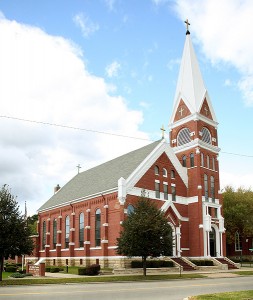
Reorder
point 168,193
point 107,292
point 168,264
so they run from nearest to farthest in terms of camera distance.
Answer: point 107,292
point 168,264
point 168,193

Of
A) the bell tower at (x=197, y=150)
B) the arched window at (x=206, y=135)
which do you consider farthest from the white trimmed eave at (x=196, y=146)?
the arched window at (x=206, y=135)

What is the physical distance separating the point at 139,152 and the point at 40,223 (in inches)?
898

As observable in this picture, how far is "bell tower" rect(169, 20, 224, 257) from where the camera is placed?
1875 inches

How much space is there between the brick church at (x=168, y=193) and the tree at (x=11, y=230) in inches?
559

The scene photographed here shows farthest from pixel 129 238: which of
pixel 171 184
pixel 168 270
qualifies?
pixel 171 184

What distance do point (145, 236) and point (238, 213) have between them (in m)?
35.8

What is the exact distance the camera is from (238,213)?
63219mm

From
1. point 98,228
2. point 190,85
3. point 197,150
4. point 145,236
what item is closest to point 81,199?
point 98,228

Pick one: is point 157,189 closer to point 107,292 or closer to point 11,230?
point 11,230

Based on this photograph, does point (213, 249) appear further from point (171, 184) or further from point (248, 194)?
point (248, 194)

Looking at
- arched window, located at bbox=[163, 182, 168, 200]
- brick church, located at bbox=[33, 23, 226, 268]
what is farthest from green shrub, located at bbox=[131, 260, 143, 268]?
arched window, located at bbox=[163, 182, 168, 200]

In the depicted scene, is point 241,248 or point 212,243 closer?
point 212,243

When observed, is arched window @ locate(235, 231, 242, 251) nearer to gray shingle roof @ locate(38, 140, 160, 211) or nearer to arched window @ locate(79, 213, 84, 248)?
gray shingle roof @ locate(38, 140, 160, 211)

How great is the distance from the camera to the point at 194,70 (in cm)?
5441
